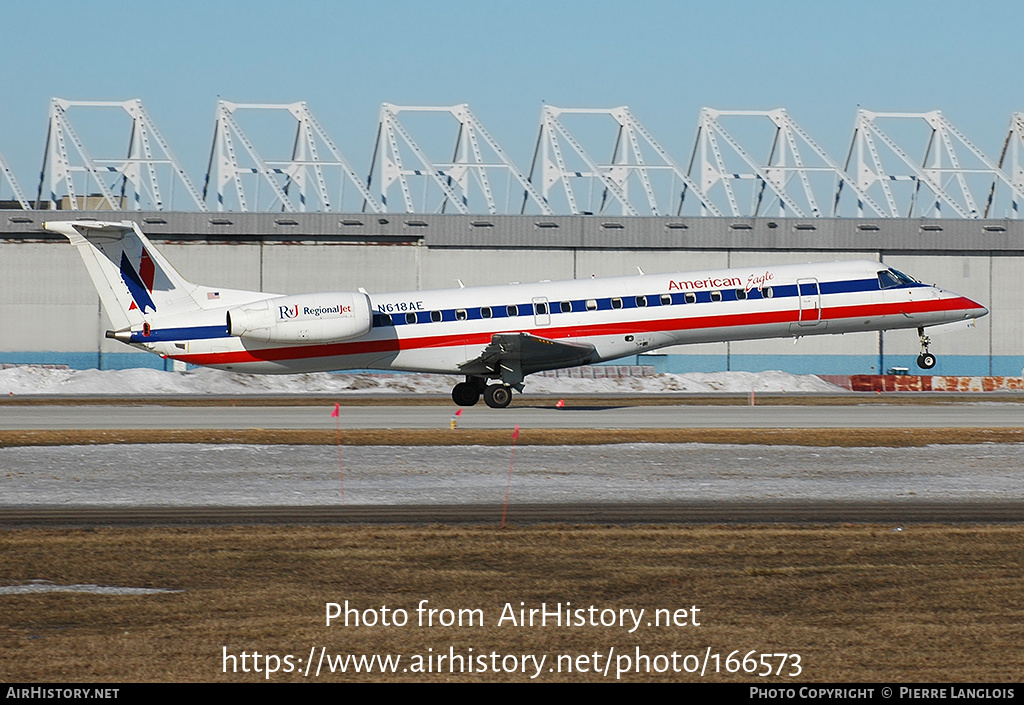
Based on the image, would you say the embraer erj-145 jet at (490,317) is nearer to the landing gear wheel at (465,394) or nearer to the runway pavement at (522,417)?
the landing gear wheel at (465,394)

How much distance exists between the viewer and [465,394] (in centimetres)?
3447

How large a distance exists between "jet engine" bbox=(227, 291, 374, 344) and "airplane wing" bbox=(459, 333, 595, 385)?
11.1ft

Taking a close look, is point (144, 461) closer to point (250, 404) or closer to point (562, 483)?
point (562, 483)

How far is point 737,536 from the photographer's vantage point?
13648 millimetres

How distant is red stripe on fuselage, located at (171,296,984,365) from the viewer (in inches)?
1249

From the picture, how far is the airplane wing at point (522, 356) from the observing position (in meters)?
32.0

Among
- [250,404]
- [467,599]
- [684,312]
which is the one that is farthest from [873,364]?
[467,599]

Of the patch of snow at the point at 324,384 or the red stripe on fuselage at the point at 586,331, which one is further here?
the patch of snow at the point at 324,384

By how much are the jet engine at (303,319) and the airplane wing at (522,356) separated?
3377 mm

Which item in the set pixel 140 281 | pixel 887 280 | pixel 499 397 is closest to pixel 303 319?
pixel 140 281

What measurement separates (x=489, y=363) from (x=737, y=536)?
64.9 ft

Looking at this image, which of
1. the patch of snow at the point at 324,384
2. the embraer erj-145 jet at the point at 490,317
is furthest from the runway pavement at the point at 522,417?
the patch of snow at the point at 324,384

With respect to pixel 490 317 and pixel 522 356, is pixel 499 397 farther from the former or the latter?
pixel 490 317

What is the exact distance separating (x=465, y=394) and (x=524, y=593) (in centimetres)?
2410
